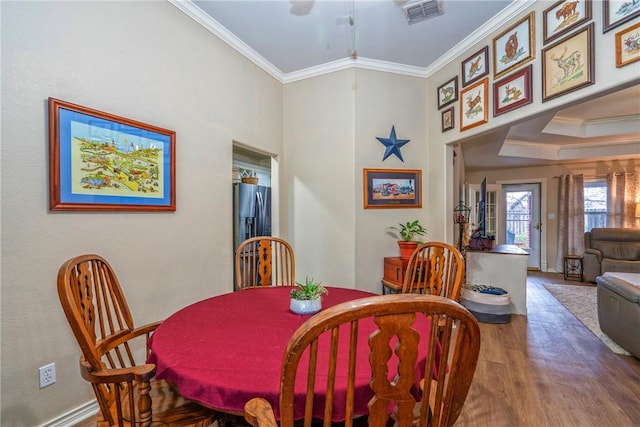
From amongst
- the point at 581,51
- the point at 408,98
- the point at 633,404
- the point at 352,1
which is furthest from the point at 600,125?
the point at 352,1

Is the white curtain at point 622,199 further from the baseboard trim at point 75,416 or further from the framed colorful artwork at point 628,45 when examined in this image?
the baseboard trim at point 75,416

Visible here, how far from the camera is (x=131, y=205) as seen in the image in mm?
1896

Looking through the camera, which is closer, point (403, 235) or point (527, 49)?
point (527, 49)

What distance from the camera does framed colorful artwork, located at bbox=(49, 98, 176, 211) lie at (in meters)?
1.56

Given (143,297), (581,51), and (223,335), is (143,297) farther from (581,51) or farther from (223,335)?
(581,51)

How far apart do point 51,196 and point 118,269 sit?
1.82 ft

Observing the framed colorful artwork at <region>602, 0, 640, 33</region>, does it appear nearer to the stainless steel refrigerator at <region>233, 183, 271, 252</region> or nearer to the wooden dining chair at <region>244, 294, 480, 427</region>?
the wooden dining chair at <region>244, 294, 480, 427</region>

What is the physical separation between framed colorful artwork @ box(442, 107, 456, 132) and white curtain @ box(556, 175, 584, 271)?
15.5 ft

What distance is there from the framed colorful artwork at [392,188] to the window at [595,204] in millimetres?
5070

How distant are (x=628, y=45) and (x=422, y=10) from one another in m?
1.30

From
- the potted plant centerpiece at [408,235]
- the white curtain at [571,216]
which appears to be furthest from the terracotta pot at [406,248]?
the white curtain at [571,216]

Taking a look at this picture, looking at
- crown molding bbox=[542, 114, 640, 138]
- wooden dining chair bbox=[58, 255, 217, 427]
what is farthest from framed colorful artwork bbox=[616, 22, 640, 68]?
crown molding bbox=[542, 114, 640, 138]

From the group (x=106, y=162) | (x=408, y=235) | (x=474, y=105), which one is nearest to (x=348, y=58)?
(x=474, y=105)

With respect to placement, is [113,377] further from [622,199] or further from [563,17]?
[622,199]
